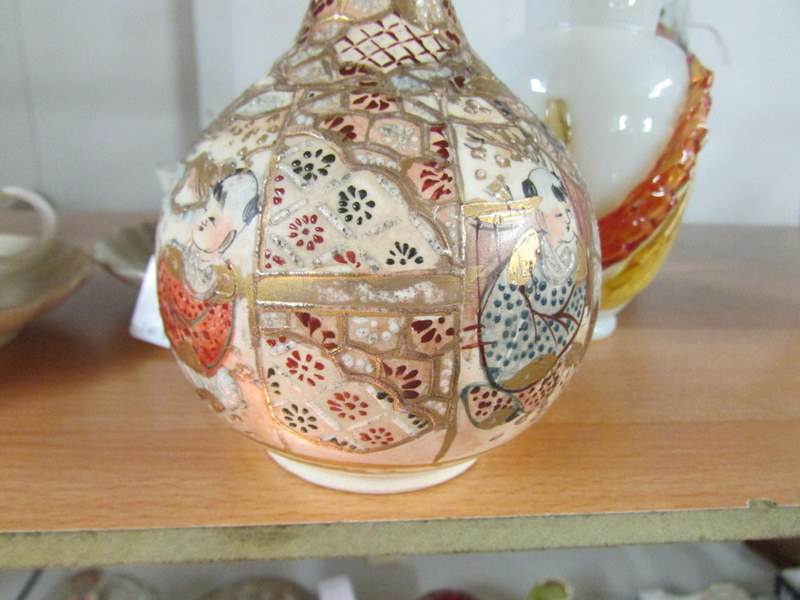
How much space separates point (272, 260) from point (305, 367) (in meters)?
0.04

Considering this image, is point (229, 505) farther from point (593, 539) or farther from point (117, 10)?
point (117, 10)

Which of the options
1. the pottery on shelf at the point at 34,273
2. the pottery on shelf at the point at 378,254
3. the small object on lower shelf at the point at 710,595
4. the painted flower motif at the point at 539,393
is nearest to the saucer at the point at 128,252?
the pottery on shelf at the point at 34,273

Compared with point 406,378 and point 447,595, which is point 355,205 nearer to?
point 406,378

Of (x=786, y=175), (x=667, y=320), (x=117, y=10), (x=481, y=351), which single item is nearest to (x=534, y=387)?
(x=481, y=351)

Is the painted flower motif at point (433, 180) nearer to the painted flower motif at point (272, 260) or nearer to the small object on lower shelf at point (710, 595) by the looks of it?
the painted flower motif at point (272, 260)

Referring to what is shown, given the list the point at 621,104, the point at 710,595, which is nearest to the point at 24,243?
the point at 621,104

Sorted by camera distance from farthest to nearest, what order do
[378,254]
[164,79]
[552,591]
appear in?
1. [164,79]
2. [552,591]
3. [378,254]

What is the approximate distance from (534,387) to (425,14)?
0.17 meters

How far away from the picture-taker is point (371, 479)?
33 cm

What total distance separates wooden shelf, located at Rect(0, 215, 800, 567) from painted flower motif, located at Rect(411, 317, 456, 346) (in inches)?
3.9

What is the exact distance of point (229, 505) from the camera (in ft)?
1.06

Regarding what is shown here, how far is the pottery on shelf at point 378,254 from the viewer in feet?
0.87

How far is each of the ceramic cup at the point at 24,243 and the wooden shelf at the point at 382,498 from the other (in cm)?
6

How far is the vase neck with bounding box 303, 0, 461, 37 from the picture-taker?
1.01 feet
